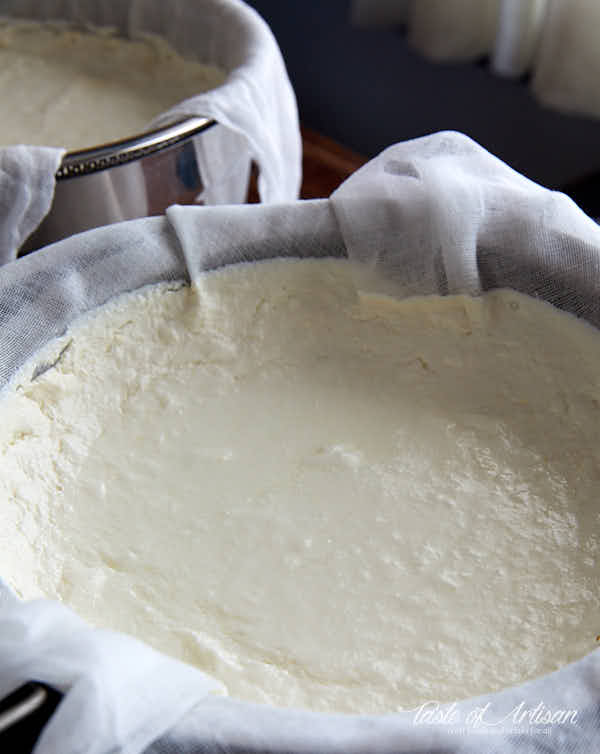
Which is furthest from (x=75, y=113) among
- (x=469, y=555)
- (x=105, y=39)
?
(x=469, y=555)

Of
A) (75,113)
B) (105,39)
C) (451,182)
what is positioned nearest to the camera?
(451,182)

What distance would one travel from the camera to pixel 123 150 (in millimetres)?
1145

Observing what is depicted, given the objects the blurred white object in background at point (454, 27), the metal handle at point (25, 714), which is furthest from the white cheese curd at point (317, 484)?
the blurred white object in background at point (454, 27)

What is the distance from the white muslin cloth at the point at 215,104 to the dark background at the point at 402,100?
0.56m

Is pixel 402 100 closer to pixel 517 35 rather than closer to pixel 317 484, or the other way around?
pixel 517 35

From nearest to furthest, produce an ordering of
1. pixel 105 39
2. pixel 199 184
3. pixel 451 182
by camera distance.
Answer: pixel 451 182
pixel 199 184
pixel 105 39

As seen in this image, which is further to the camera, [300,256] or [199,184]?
[199,184]

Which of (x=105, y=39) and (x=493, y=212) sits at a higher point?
(x=493, y=212)

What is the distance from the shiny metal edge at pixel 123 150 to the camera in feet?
3.71

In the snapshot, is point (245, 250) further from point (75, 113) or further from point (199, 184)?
point (75, 113)

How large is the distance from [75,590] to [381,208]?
49 centimetres

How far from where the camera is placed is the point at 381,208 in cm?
99

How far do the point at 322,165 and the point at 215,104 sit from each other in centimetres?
85

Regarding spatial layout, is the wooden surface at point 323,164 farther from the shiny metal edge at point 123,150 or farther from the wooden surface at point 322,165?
the shiny metal edge at point 123,150
